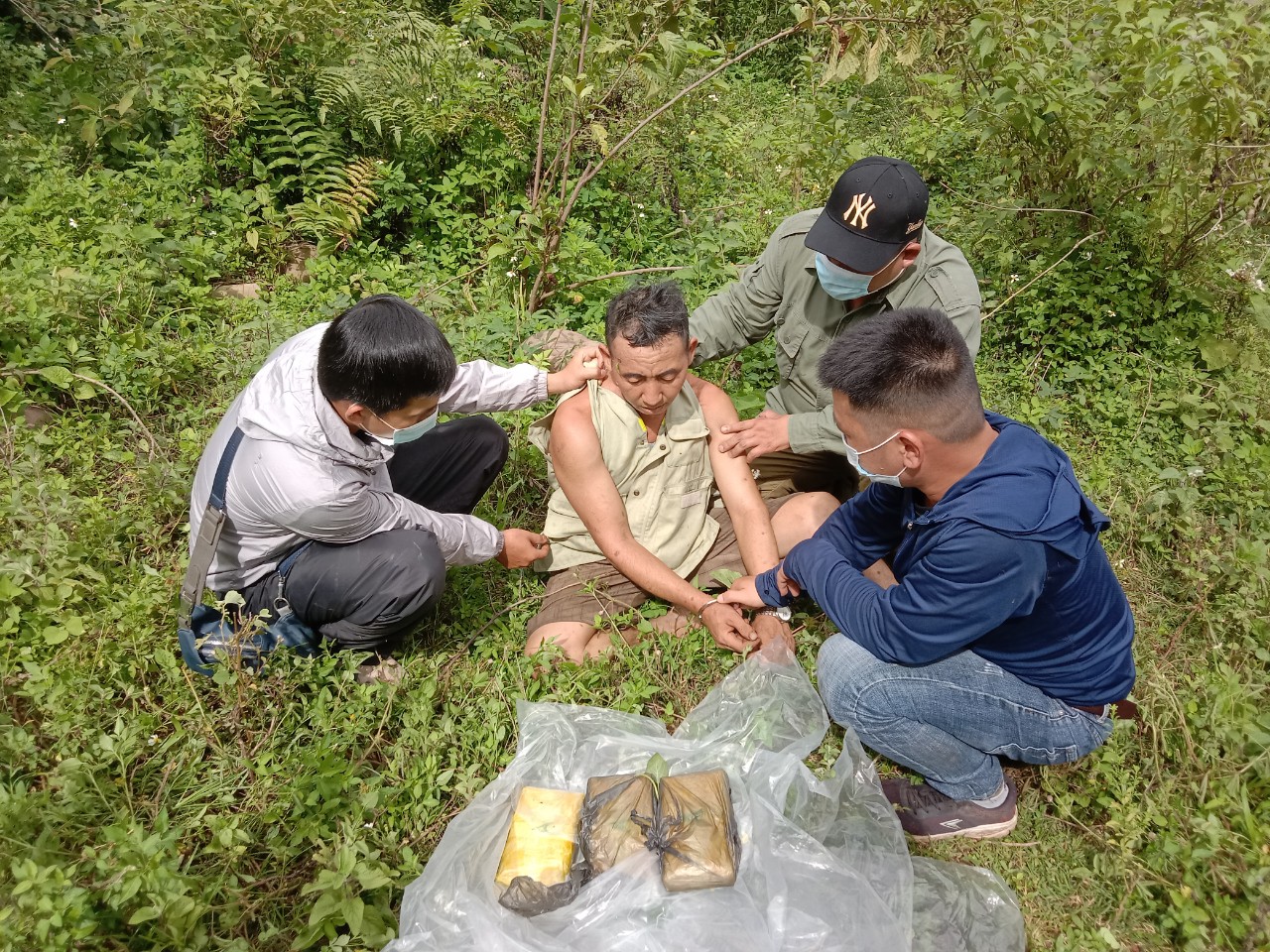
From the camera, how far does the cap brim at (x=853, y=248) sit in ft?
10.2

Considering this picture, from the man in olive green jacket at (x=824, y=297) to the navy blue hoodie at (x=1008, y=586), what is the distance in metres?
0.93

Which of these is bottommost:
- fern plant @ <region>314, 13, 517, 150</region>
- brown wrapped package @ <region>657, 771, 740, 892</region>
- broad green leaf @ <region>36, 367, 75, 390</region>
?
brown wrapped package @ <region>657, 771, 740, 892</region>

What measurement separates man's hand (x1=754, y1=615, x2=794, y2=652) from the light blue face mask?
4.39 ft

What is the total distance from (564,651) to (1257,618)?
8.57 feet

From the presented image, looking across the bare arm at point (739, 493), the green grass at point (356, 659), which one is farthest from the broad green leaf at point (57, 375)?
the bare arm at point (739, 493)

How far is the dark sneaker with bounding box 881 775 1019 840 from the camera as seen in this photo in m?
2.64

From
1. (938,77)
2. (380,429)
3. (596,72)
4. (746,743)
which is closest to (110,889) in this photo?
(380,429)

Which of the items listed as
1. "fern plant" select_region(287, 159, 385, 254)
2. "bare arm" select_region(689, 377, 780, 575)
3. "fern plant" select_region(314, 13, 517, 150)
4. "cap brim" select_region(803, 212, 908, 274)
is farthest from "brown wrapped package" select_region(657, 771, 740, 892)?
"fern plant" select_region(314, 13, 517, 150)

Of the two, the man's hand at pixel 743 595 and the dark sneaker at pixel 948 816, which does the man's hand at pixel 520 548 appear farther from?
the dark sneaker at pixel 948 816

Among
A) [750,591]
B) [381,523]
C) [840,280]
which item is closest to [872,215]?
[840,280]

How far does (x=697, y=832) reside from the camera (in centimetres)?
218

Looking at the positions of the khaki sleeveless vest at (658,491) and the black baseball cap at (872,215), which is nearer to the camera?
the black baseball cap at (872,215)

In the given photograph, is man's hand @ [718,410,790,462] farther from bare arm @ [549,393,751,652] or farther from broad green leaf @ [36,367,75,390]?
broad green leaf @ [36,367,75,390]

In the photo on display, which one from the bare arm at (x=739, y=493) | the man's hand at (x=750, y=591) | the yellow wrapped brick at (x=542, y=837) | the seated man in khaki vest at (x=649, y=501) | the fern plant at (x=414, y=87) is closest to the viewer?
the yellow wrapped brick at (x=542, y=837)
